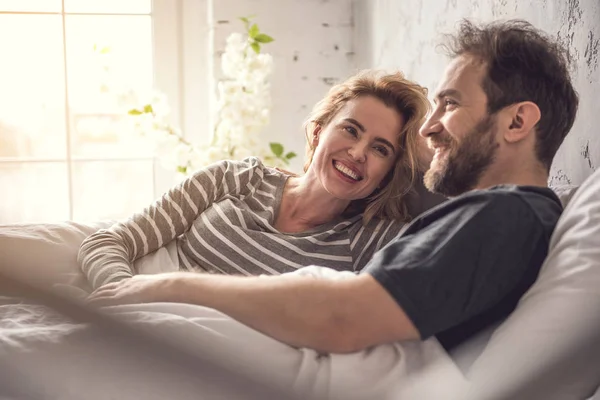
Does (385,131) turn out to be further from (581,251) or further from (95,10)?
(95,10)

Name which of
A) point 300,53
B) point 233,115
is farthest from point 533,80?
point 300,53

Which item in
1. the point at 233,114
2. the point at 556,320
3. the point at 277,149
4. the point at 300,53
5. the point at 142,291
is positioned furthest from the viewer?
the point at 300,53

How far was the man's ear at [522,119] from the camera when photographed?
3.88 feet

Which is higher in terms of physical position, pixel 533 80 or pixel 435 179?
pixel 533 80

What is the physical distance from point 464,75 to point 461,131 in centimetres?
11

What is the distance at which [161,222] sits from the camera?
1.61 meters

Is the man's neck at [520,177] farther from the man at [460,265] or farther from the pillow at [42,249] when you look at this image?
the pillow at [42,249]

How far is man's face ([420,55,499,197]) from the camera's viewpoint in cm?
120

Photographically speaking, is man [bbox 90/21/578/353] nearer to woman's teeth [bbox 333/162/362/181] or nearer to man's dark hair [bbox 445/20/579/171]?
man's dark hair [bbox 445/20/579/171]

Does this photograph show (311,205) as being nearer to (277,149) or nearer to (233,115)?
(233,115)

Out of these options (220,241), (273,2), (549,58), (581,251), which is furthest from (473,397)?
(273,2)

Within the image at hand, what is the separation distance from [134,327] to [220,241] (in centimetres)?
139

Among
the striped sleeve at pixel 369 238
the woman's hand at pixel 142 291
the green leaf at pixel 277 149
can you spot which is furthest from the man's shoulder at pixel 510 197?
the green leaf at pixel 277 149

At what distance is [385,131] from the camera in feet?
5.46
